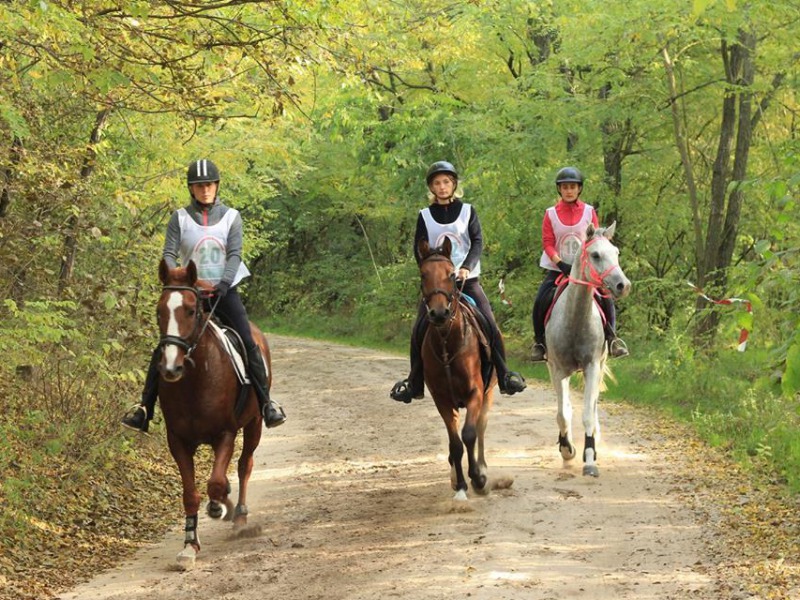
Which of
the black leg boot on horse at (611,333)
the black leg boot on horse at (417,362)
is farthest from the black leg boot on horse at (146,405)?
the black leg boot on horse at (611,333)

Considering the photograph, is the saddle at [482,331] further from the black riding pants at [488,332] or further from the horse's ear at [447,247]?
the horse's ear at [447,247]

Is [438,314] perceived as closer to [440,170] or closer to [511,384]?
[511,384]

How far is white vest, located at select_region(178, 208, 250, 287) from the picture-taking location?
8.43 m

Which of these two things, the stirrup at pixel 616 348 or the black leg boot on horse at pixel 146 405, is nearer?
the black leg boot on horse at pixel 146 405

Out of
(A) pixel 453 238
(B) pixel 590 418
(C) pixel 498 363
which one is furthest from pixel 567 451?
(A) pixel 453 238

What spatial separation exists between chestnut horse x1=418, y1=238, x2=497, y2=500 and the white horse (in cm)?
140

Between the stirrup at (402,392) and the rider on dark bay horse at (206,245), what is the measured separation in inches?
74.9

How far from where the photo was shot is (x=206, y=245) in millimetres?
8445

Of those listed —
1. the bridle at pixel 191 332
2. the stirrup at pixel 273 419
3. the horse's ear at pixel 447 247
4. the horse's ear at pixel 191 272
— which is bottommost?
the stirrup at pixel 273 419

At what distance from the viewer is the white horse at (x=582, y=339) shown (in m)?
9.97

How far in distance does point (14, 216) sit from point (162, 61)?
2.98 meters

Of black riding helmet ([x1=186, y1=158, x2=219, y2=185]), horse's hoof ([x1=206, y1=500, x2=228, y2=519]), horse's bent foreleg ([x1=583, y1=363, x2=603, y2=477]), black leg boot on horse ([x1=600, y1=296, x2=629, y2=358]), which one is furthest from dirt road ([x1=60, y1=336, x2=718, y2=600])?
black riding helmet ([x1=186, y1=158, x2=219, y2=185])

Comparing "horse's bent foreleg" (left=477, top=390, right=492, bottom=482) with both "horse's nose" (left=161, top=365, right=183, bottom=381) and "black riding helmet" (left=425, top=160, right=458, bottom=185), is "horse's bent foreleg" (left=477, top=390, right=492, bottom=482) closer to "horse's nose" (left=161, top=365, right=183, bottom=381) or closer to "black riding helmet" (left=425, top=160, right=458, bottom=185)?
"black riding helmet" (left=425, top=160, right=458, bottom=185)

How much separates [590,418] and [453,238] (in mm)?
2483
